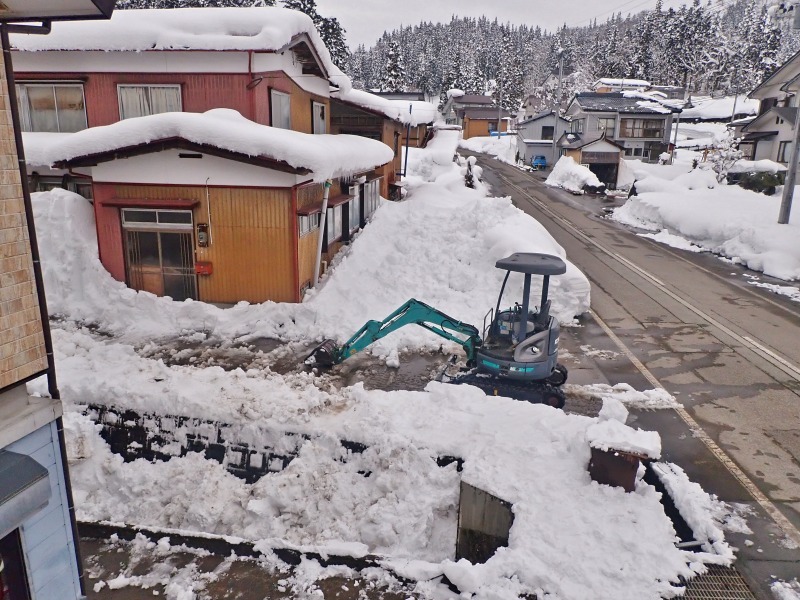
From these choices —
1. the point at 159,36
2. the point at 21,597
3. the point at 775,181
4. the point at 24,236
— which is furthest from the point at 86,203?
the point at 775,181

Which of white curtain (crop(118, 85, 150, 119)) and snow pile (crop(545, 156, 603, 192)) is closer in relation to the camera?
white curtain (crop(118, 85, 150, 119))

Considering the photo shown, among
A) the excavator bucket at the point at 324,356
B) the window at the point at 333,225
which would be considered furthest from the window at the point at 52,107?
the excavator bucket at the point at 324,356

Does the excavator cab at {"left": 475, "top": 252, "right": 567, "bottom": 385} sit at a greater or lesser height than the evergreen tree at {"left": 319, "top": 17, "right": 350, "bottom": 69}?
lesser

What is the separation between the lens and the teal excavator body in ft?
30.8

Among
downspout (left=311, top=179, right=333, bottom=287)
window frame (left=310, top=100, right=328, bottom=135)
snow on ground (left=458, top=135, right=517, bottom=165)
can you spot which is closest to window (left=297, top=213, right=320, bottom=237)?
downspout (left=311, top=179, right=333, bottom=287)

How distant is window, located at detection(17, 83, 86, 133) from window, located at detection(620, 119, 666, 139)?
49910 mm

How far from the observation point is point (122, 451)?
9.00 meters

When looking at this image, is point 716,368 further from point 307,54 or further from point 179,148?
point 307,54

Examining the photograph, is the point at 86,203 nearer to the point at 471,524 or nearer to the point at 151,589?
the point at 151,589

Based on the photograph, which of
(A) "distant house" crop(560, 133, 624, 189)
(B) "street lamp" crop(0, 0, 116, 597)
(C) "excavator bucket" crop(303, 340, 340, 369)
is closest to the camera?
(B) "street lamp" crop(0, 0, 116, 597)

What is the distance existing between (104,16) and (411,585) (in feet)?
20.9

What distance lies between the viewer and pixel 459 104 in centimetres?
8069

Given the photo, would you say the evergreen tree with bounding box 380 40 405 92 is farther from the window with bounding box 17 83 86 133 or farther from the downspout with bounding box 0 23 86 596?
the downspout with bounding box 0 23 86 596

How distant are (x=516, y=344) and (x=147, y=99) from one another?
535 inches
